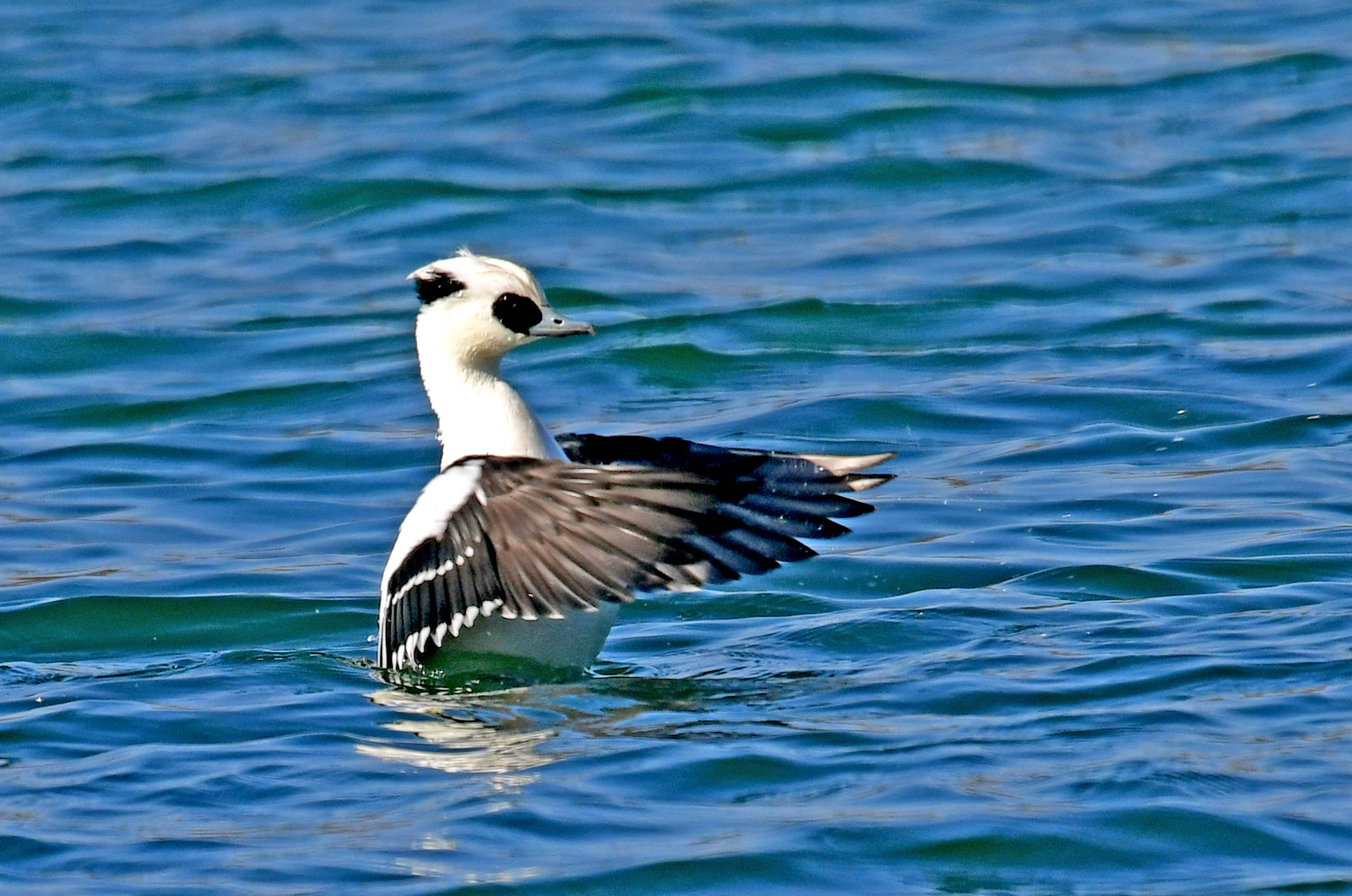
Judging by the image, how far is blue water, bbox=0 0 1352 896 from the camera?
5922 mm

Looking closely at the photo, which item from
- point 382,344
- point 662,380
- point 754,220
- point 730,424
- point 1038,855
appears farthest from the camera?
point 754,220

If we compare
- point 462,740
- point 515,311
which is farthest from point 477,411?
point 462,740

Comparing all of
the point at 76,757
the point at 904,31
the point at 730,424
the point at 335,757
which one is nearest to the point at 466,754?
the point at 335,757

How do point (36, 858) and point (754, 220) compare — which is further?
point (754, 220)

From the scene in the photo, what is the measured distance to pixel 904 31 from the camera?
19109mm

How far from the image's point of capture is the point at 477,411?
730cm

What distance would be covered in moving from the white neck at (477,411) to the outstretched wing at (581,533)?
0.70ft

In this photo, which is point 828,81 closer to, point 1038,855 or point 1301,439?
point 1301,439

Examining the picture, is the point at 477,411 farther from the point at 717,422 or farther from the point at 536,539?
the point at 717,422

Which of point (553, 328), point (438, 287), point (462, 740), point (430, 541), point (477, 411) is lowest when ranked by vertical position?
point (462, 740)

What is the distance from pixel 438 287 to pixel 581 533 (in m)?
1.16

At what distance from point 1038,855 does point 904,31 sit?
1424 centimetres

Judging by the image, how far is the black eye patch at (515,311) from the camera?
23.7ft

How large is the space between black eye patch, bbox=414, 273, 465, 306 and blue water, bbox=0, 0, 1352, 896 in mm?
1200
